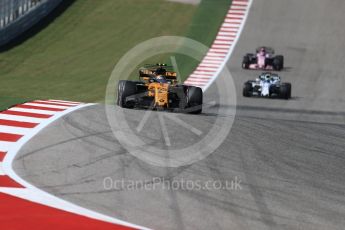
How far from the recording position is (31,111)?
17.0m

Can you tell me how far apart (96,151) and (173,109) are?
7.11 metres

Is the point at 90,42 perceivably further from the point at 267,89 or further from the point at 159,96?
the point at 159,96

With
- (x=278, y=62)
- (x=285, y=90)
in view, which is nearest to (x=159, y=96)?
(x=285, y=90)

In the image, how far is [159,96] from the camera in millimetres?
20266

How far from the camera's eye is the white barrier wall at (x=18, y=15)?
35188mm

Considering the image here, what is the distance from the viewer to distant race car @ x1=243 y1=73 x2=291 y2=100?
96.4 ft

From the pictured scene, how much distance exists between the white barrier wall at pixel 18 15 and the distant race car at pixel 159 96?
53.2 ft

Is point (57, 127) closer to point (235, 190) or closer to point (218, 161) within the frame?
point (218, 161)

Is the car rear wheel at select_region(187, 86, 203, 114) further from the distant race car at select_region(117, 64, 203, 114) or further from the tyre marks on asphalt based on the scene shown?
the tyre marks on asphalt

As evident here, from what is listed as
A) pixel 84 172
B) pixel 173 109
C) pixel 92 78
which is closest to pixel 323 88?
pixel 92 78

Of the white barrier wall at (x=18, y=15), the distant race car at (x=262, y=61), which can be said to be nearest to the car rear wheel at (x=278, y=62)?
the distant race car at (x=262, y=61)

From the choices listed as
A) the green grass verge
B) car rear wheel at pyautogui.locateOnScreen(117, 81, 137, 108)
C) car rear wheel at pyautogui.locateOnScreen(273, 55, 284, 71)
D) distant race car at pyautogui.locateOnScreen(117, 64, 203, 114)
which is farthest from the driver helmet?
car rear wheel at pyautogui.locateOnScreen(117, 81, 137, 108)

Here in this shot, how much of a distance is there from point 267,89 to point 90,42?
37.0 ft

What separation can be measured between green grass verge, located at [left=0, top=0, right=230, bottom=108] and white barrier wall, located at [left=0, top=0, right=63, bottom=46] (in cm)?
68
